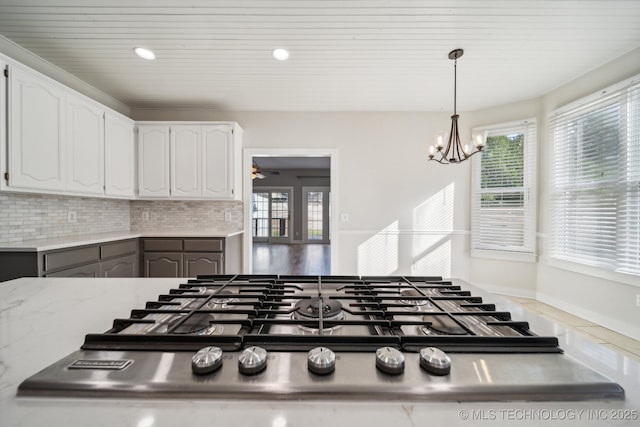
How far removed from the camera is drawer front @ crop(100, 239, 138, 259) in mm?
2354

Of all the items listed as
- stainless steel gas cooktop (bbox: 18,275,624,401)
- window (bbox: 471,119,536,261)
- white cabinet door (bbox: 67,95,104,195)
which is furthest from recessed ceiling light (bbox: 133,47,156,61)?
window (bbox: 471,119,536,261)

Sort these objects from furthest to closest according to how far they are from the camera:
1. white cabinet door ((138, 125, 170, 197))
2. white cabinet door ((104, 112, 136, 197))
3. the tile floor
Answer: white cabinet door ((138, 125, 170, 197))
white cabinet door ((104, 112, 136, 197))
the tile floor

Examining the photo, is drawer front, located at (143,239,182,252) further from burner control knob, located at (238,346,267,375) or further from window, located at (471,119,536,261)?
window, located at (471,119,536,261)

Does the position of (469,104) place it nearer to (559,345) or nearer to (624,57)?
(624,57)

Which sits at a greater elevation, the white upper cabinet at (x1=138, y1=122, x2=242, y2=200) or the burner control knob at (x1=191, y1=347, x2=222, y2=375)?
the white upper cabinet at (x1=138, y1=122, x2=242, y2=200)

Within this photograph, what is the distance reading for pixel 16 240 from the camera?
218 centimetres

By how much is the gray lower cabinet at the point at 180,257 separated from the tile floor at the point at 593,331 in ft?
12.0

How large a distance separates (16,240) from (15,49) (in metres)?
1.67

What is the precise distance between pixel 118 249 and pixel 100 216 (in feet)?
2.73

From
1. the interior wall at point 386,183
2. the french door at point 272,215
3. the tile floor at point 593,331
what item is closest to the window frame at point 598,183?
the tile floor at point 593,331

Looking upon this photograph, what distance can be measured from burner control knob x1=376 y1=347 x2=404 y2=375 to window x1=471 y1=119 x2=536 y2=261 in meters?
3.68

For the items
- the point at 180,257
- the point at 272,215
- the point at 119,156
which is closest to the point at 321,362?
the point at 180,257

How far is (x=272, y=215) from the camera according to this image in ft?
29.4

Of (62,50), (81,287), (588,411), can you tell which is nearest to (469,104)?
(588,411)
